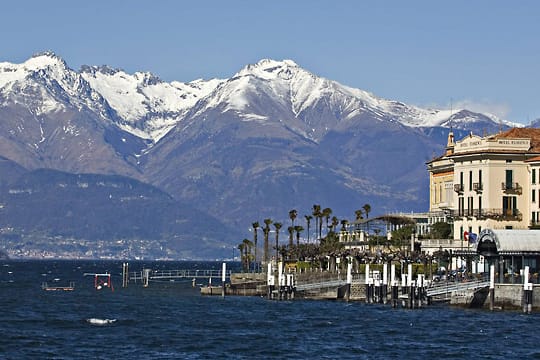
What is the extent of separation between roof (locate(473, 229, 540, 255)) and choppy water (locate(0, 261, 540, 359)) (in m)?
6.24

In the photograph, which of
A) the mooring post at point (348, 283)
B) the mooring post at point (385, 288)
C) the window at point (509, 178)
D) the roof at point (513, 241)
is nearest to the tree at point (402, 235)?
the mooring post at point (348, 283)

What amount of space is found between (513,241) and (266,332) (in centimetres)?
2732

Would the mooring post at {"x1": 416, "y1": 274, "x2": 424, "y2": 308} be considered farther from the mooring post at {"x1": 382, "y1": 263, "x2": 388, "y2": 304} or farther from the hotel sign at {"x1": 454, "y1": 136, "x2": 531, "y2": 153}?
the hotel sign at {"x1": 454, "y1": 136, "x2": 531, "y2": 153}

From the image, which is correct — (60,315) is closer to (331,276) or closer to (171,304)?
(171,304)

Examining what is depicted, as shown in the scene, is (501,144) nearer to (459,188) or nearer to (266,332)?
(459,188)

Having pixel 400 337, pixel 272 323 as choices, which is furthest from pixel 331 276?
pixel 400 337

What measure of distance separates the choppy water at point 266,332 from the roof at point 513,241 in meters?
6.24

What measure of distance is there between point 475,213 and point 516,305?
28.4 m

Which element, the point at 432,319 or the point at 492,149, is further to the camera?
the point at 492,149

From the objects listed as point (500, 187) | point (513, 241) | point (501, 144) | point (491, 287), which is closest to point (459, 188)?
point (500, 187)

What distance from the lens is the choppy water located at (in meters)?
106

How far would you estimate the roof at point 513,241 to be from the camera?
136 m

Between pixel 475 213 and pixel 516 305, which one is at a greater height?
pixel 475 213

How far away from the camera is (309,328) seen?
416 ft
